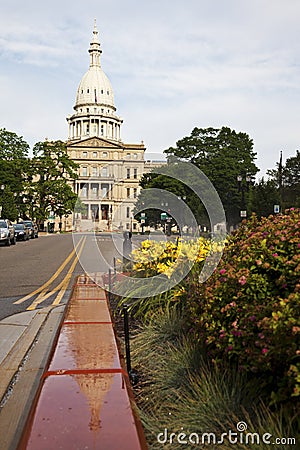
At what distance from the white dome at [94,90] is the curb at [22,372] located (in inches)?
6063

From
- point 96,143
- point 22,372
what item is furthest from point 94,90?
point 22,372

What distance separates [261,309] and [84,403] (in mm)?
1544

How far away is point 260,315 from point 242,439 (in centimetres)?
90

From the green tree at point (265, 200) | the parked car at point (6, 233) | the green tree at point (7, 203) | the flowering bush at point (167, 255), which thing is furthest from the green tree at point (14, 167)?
the flowering bush at point (167, 255)

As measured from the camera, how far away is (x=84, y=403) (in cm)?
313

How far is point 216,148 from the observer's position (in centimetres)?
7588

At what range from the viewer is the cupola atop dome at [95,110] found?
155000 millimetres

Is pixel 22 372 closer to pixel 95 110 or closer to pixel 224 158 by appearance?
Result: pixel 224 158

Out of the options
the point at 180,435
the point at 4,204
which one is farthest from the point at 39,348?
the point at 4,204

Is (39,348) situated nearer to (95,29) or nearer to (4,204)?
(4,204)

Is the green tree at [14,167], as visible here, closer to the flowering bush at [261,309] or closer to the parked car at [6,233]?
the parked car at [6,233]

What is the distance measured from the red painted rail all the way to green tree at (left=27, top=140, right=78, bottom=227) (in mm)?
80532

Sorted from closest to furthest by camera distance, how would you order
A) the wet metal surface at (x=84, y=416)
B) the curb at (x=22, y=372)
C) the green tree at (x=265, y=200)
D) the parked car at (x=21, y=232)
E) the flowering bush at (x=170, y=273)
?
the wet metal surface at (x=84, y=416) → the curb at (x=22, y=372) → the flowering bush at (x=170, y=273) → the parked car at (x=21, y=232) → the green tree at (x=265, y=200)

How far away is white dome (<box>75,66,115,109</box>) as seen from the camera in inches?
6289
